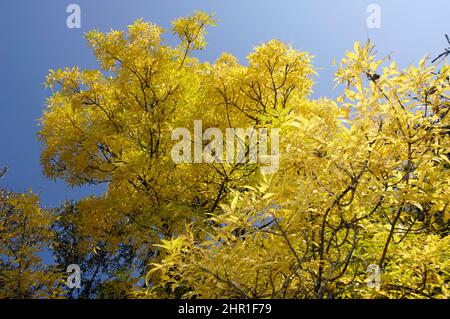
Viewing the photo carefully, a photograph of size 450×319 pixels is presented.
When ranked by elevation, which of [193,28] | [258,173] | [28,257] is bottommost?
[28,257]

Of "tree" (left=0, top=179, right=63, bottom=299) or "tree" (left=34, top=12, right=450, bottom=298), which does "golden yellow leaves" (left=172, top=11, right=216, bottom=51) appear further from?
"tree" (left=0, top=179, right=63, bottom=299)

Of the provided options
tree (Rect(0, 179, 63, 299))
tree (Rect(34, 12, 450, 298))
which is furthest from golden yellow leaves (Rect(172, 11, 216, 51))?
tree (Rect(0, 179, 63, 299))

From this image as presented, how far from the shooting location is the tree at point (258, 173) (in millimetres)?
3018

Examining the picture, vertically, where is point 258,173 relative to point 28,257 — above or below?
above

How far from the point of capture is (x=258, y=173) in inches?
246

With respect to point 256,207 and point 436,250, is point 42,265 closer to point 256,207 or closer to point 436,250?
point 256,207

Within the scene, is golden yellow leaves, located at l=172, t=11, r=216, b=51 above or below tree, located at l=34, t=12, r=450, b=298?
above

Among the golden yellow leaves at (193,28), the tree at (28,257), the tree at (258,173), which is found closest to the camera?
the tree at (258,173)

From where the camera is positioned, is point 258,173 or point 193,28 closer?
point 258,173

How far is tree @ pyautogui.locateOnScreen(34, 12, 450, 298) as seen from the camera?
302 centimetres

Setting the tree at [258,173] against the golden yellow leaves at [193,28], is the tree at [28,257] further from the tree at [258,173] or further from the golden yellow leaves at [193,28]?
the golden yellow leaves at [193,28]

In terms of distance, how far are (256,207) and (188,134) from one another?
15.4 ft

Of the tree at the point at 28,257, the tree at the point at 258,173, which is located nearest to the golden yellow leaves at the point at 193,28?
the tree at the point at 258,173
